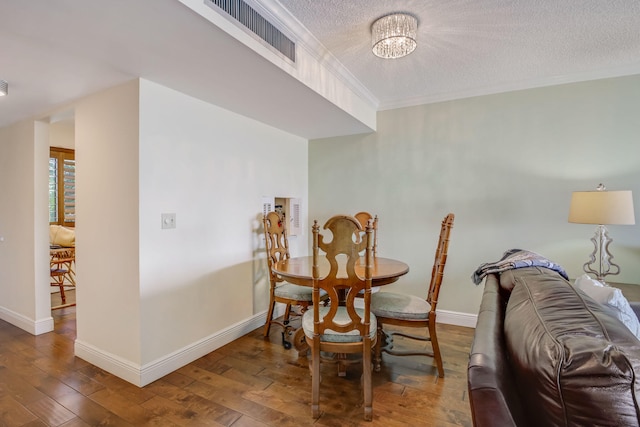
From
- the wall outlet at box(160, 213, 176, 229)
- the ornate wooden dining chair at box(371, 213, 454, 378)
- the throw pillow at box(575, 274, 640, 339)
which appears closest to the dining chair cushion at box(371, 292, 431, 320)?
the ornate wooden dining chair at box(371, 213, 454, 378)

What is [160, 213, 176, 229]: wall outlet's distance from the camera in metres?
2.34

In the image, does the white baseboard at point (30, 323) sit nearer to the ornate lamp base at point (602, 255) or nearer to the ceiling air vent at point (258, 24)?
the ceiling air vent at point (258, 24)

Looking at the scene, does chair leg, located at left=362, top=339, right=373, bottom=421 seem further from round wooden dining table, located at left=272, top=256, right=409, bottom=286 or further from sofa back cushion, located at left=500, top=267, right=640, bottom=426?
sofa back cushion, located at left=500, top=267, right=640, bottom=426

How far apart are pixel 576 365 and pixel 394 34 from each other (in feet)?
6.37

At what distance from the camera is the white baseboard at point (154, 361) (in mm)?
2211

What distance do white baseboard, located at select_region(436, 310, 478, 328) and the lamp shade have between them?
55.0 inches

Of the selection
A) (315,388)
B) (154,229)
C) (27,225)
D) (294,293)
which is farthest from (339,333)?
(27,225)

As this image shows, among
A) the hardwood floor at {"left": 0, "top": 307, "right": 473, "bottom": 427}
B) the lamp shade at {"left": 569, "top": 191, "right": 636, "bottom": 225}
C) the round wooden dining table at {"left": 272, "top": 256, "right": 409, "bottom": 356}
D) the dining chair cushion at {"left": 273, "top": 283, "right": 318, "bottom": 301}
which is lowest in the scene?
the hardwood floor at {"left": 0, "top": 307, "right": 473, "bottom": 427}

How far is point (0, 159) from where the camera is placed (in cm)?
353

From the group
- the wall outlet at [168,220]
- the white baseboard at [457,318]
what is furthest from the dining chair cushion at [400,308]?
the wall outlet at [168,220]

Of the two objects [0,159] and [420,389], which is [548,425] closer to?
[420,389]

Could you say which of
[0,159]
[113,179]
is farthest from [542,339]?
[0,159]

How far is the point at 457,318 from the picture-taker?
10.8ft

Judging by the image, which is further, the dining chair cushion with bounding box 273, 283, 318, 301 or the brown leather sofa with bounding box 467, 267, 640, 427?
the dining chair cushion with bounding box 273, 283, 318, 301
